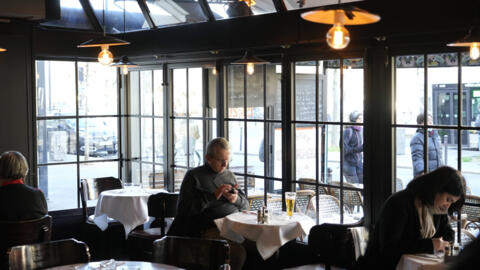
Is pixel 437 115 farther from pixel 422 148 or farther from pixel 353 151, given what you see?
pixel 353 151

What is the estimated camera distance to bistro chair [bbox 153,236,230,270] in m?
3.80

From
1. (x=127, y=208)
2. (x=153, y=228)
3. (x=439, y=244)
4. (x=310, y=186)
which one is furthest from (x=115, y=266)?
(x=153, y=228)

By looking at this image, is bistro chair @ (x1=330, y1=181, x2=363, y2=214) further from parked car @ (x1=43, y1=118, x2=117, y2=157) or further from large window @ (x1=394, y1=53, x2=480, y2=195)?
parked car @ (x1=43, y1=118, x2=117, y2=157)

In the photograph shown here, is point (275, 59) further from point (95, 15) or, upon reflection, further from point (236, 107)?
point (95, 15)

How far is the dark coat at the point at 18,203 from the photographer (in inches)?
196

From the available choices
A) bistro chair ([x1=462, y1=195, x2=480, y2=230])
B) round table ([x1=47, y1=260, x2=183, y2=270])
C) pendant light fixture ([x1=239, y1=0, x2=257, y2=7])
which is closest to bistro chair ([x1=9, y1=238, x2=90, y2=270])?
round table ([x1=47, y1=260, x2=183, y2=270])

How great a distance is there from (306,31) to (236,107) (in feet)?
4.76

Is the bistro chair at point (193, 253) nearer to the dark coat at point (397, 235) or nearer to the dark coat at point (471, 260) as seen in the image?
the dark coat at point (397, 235)

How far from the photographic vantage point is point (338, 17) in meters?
3.21

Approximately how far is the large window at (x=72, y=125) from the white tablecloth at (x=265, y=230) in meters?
3.88

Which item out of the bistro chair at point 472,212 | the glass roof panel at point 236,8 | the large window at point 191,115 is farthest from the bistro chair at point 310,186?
the glass roof panel at point 236,8

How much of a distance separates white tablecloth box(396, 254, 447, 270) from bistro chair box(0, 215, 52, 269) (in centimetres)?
288

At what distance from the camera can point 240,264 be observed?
449cm

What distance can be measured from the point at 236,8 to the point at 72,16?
9.27ft
